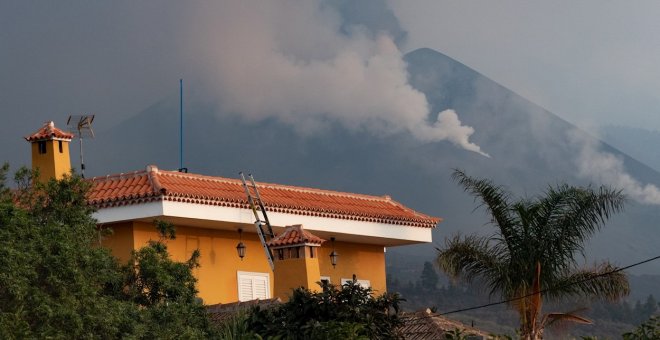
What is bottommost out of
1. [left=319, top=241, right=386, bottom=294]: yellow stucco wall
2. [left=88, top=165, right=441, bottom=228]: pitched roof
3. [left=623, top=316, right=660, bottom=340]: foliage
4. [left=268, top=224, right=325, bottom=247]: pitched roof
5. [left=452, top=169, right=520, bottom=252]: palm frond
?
[left=623, top=316, right=660, bottom=340]: foliage

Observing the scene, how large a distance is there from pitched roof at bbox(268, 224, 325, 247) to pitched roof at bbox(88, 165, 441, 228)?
1.57 meters

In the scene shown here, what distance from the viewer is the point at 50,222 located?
2195 cm

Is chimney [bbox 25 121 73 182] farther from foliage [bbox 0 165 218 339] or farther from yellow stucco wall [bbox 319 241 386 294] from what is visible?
yellow stucco wall [bbox 319 241 386 294]

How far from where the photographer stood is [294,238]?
25516mm

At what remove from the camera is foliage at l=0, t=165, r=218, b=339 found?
65.3 feet

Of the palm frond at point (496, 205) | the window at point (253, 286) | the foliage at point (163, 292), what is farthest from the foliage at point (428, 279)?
the foliage at point (163, 292)

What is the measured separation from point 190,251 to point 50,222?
5.21m

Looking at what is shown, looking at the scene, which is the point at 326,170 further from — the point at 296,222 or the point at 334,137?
the point at 296,222

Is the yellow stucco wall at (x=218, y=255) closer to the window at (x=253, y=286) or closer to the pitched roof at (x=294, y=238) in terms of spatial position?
the window at (x=253, y=286)

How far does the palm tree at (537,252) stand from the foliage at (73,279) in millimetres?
6081

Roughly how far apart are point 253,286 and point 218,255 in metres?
1.06

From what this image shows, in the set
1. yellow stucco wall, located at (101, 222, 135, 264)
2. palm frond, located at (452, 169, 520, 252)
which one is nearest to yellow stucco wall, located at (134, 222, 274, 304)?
yellow stucco wall, located at (101, 222, 135, 264)

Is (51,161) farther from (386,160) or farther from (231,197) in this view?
(386,160)

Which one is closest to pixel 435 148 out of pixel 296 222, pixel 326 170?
pixel 326 170
